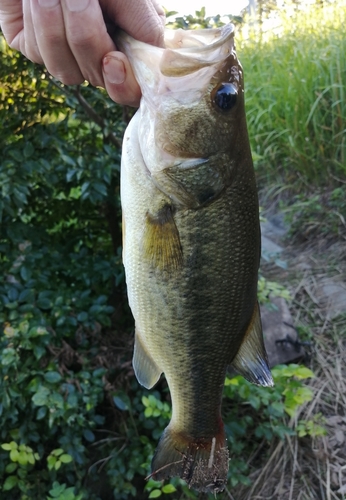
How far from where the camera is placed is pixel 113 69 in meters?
1.00

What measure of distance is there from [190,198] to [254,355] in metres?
0.46

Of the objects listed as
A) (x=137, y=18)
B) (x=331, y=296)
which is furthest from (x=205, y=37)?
(x=331, y=296)

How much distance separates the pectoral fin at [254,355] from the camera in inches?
49.4

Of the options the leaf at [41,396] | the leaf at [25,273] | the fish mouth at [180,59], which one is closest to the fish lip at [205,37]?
the fish mouth at [180,59]

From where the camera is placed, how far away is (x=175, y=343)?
121cm

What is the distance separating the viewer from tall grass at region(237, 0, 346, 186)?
10.9 ft

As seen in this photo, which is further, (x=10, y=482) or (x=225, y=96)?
(x=10, y=482)

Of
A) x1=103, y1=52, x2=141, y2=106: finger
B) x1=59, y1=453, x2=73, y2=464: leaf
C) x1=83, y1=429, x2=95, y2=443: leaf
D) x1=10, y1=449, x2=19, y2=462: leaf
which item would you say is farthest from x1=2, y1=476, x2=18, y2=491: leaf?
x1=103, y1=52, x2=141, y2=106: finger

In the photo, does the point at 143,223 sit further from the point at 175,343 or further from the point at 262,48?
the point at 262,48

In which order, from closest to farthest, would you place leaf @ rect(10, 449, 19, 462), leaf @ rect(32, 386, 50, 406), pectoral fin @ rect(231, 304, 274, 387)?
1. pectoral fin @ rect(231, 304, 274, 387)
2. leaf @ rect(32, 386, 50, 406)
3. leaf @ rect(10, 449, 19, 462)

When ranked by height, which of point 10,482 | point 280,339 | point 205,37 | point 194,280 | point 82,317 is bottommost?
point 10,482

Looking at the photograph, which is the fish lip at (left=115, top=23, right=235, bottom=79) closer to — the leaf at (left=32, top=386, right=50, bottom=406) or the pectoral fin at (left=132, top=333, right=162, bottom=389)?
the pectoral fin at (left=132, top=333, right=162, bottom=389)

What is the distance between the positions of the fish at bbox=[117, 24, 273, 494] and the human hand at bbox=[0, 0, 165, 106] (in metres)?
0.03

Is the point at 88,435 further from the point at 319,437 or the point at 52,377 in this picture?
the point at 319,437
